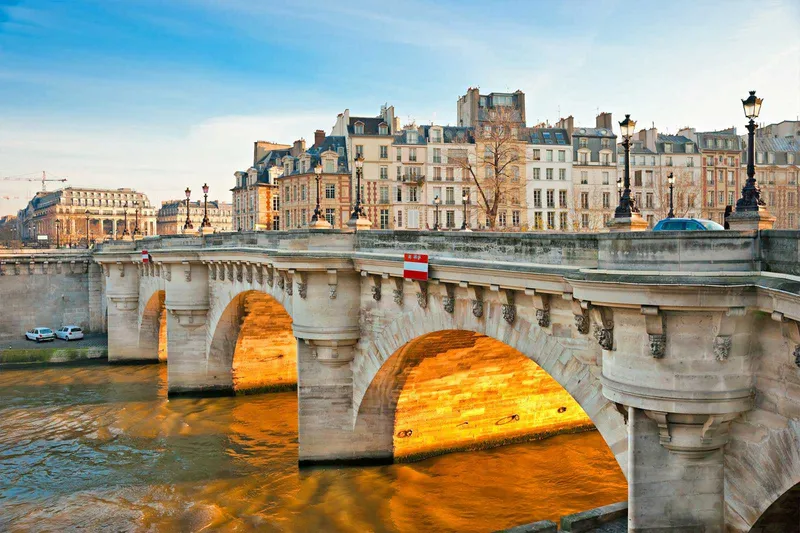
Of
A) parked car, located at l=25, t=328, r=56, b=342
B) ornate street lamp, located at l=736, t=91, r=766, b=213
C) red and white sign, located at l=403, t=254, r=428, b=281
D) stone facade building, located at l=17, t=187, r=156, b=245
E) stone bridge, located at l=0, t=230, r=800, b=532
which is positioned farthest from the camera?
stone facade building, located at l=17, t=187, r=156, b=245

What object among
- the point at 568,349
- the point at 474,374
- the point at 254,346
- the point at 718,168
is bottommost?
the point at 254,346

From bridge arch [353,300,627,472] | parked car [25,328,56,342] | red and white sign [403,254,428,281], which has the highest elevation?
red and white sign [403,254,428,281]

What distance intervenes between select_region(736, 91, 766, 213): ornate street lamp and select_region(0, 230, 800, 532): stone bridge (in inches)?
49.3

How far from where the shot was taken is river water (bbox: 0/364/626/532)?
20125 millimetres

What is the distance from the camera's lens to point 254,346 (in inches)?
1412

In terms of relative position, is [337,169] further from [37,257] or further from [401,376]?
[401,376]

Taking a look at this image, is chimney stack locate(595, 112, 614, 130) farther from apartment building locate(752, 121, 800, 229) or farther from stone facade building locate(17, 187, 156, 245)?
stone facade building locate(17, 187, 156, 245)

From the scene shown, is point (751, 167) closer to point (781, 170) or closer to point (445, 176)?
point (445, 176)

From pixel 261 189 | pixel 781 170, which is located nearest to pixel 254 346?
pixel 261 189

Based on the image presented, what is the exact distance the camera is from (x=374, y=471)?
2261 centimetres

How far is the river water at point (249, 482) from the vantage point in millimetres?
20125

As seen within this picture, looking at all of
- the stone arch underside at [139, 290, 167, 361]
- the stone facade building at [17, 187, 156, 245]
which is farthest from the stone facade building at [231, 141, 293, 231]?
the stone facade building at [17, 187, 156, 245]

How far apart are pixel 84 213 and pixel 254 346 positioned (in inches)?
4969

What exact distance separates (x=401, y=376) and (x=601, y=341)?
11.9 m
